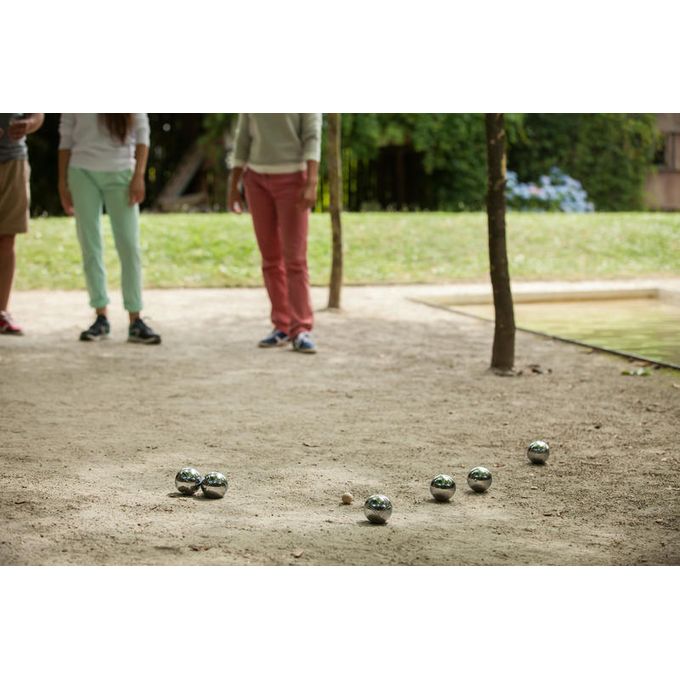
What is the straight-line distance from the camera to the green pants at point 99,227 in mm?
6262

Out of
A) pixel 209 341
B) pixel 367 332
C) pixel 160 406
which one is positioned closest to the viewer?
pixel 160 406

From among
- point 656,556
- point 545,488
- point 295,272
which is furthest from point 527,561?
point 295,272

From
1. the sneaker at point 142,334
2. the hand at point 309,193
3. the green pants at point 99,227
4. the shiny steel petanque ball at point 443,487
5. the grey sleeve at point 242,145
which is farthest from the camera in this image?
the sneaker at point 142,334

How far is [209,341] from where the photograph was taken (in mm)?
6535

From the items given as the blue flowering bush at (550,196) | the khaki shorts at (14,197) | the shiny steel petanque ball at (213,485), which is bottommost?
the shiny steel petanque ball at (213,485)

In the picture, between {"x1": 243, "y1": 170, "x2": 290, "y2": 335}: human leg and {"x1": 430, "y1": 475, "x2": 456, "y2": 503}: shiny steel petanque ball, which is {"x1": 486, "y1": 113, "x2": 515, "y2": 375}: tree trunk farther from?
{"x1": 430, "y1": 475, "x2": 456, "y2": 503}: shiny steel petanque ball

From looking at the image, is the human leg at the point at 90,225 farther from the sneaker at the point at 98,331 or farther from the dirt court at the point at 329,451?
A: the dirt court at the point at 329,451

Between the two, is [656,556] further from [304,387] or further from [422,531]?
[304,387]

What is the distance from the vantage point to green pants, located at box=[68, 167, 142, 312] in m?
6.26

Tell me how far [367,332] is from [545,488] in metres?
3.69

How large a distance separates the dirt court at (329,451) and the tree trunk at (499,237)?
0.64ft

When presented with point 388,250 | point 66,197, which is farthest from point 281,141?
point 388,250

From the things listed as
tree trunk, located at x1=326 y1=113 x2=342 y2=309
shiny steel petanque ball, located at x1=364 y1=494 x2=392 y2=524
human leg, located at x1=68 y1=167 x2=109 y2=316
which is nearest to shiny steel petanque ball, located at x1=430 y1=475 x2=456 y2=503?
shiny steel petanque ball, located at x1=364 y1=494 x2=392 y2=524

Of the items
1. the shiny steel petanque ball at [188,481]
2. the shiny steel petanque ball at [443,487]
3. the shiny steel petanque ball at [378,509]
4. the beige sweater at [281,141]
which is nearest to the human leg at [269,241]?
the beige sweater at [281,141]
